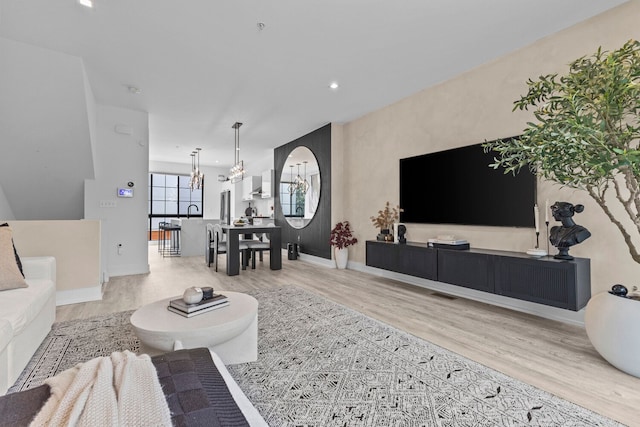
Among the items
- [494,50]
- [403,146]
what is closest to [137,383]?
[494,50]

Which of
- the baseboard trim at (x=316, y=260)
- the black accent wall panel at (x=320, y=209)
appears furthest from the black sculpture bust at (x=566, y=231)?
the black accent wall panel at (x=320, y=209)

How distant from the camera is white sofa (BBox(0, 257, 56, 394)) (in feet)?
5.46

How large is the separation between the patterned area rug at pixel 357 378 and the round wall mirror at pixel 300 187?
4027 millimetres

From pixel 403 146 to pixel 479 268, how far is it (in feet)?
7.31

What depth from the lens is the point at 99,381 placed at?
94 centimetres

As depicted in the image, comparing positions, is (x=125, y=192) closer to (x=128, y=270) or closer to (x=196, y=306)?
(x=128, y=270)

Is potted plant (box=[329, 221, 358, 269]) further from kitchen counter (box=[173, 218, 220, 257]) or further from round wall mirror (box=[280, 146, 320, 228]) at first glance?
kitchen counter (box=[173, 218, 220, 257])

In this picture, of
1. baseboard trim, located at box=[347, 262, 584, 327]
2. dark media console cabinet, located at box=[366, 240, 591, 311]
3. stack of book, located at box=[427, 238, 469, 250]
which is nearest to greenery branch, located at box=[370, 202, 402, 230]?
dark media console cabinet, located at box=[366, 240, 591, 311]

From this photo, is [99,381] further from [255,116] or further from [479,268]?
A: [255,116]

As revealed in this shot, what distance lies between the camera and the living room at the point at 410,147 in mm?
2725

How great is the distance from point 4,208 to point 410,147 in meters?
6.16

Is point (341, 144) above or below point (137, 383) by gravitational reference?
above

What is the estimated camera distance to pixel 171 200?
10930mm

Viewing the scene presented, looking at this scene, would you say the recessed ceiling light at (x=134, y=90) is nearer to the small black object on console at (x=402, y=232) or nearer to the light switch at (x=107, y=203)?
the light switch at (x=107, y=203)
